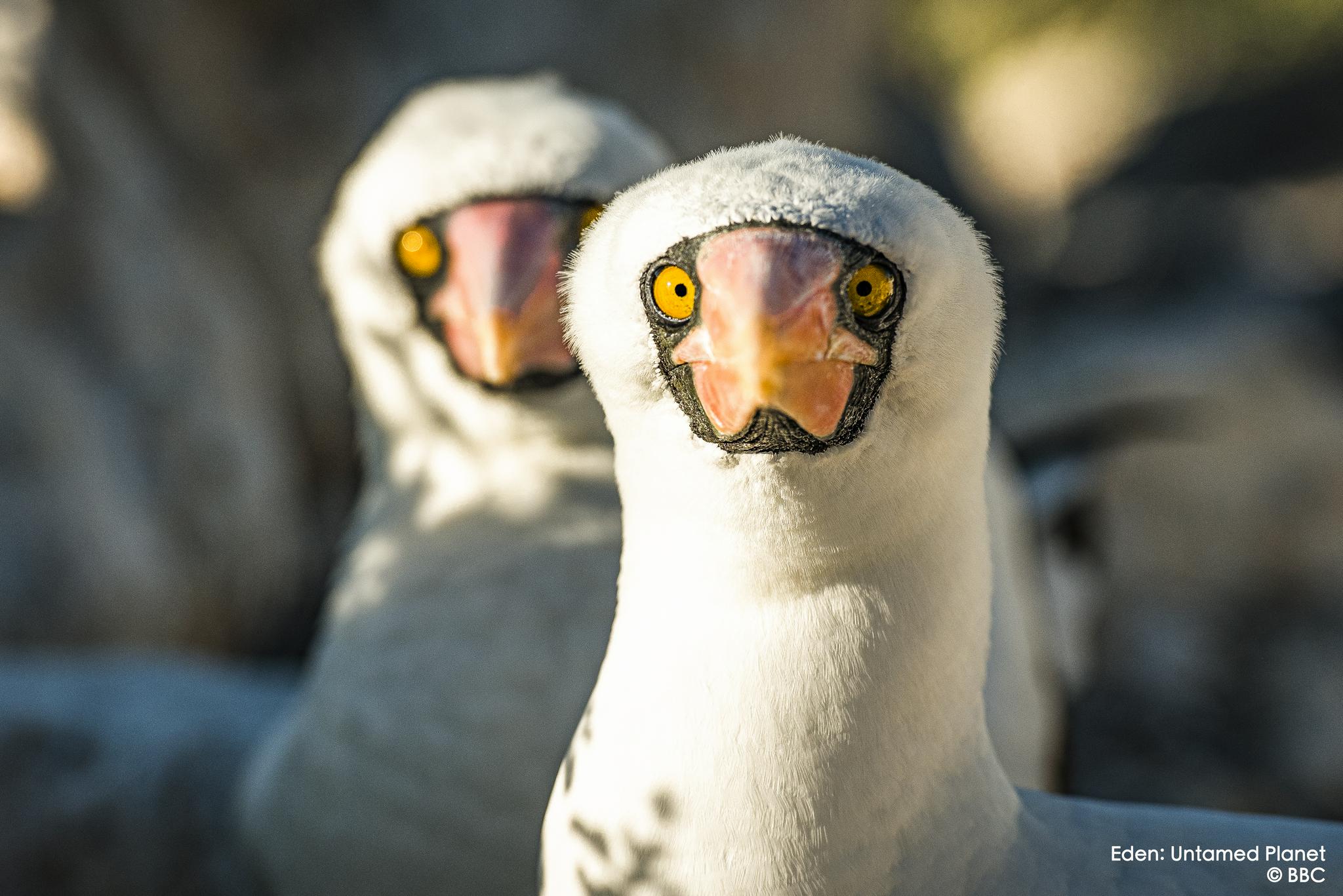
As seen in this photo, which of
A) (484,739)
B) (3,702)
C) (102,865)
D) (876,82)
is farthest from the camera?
(876,82)

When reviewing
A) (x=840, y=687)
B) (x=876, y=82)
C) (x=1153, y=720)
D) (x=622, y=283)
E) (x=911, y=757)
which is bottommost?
(x=1153, y=720)

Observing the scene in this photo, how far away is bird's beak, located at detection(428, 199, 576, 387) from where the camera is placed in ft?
7.58

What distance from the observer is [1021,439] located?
6.29 meters

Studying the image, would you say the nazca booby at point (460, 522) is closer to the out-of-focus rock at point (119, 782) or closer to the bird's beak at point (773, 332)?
the out-of-focus rock at point (119, 782)

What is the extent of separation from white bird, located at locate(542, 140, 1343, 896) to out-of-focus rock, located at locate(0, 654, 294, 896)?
69.9 inches

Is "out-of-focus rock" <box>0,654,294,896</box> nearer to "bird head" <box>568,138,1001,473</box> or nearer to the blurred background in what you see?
the blurred background

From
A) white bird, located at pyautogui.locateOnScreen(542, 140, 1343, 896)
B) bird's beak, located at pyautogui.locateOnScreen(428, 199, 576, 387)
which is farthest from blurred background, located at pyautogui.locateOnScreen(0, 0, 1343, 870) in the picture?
white bird, located at pyautogui.locateOnScreen(542, 140, 1343, 896)

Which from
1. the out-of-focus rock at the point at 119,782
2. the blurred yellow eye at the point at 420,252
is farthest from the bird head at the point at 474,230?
the out-of-focus rock at the point at 119,782

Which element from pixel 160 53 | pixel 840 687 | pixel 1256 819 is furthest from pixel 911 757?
pixel 160 53

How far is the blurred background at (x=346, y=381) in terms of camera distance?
491cm

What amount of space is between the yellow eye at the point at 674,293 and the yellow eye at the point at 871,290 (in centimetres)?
19

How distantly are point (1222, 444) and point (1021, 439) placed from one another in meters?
1.01

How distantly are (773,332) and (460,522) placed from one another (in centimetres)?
147

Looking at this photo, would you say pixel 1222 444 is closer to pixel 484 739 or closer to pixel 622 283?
pixel 484 739
